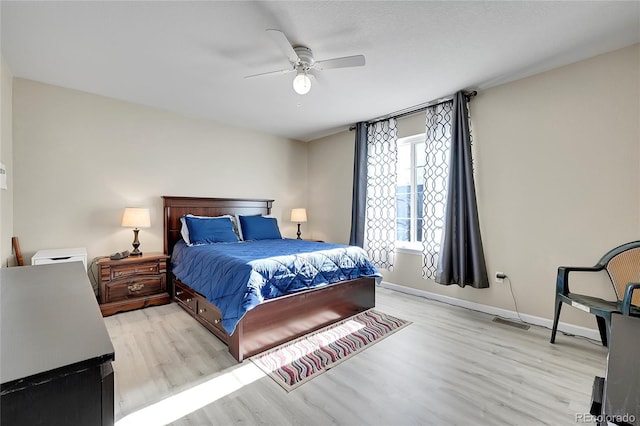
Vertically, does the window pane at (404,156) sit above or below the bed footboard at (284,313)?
above

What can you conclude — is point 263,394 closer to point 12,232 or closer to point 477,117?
point 12,232

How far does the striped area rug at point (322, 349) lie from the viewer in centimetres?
200

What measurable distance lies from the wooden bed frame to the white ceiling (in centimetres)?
171

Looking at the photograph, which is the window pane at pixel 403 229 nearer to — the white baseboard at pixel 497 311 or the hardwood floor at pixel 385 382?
the white baseboard at pixel 497 311

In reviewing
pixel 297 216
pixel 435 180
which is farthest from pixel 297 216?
pixel 435 180

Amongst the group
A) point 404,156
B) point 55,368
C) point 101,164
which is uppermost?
point 404,156

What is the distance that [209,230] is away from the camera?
3652mm

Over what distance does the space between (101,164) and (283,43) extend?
2.78 meters

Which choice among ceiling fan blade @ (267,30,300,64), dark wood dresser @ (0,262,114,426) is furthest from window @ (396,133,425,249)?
dark wood dresser @ (0,262,114,426)

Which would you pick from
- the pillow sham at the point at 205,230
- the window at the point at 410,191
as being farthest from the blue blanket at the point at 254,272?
the window at the point at 410,191

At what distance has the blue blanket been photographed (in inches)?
85.3

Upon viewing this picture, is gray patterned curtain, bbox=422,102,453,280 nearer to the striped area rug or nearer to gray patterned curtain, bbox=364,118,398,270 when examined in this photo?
gray patterned curtain, bbox=364,118,398,270

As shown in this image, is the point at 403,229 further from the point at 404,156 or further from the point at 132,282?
the point at 132,282

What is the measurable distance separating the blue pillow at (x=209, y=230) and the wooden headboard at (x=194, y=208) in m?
0.28
